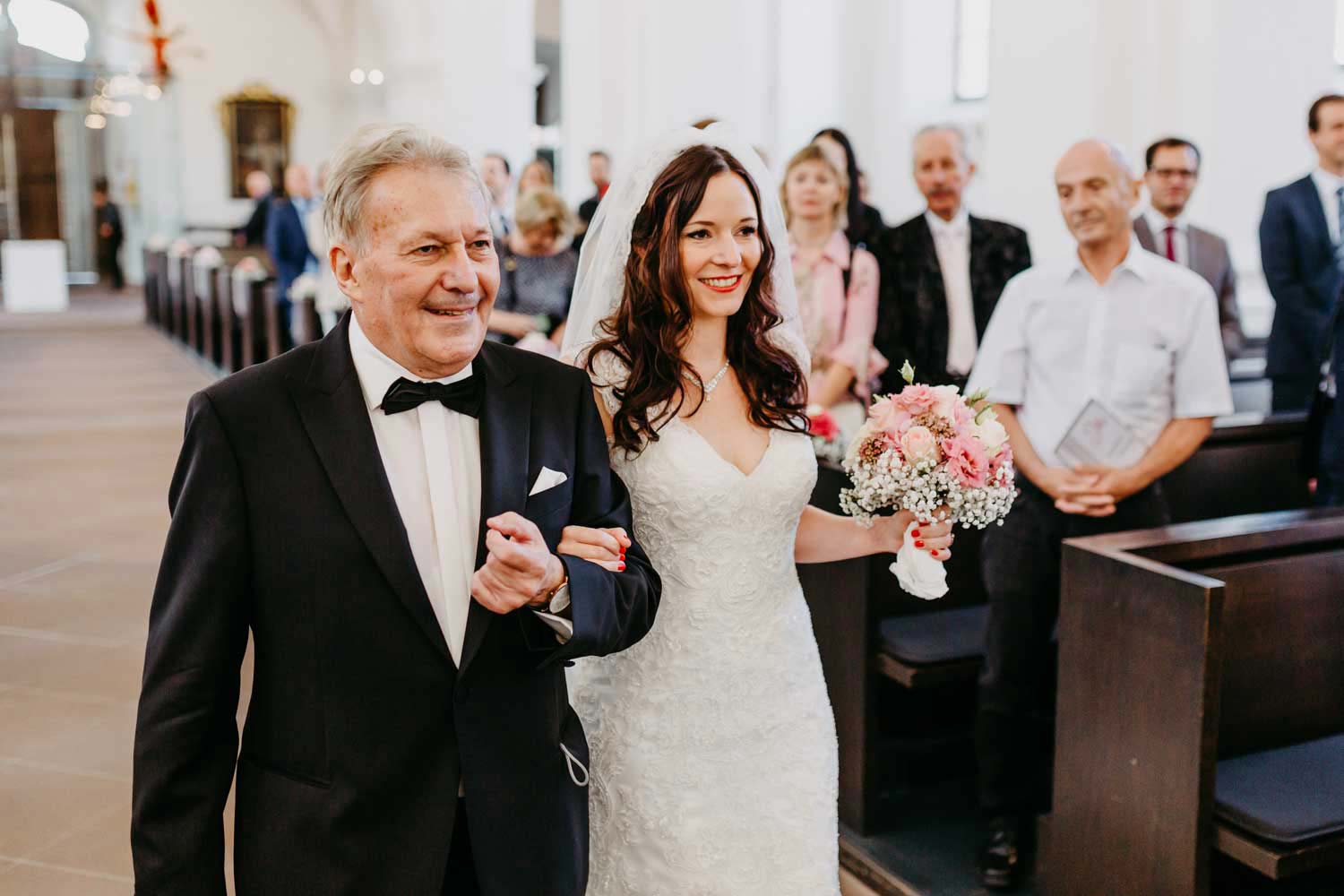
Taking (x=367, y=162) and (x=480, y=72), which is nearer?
(x=367, y=162)

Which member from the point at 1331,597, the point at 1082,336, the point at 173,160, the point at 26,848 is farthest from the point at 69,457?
the point at 173,160

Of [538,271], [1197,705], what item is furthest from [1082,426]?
[538,271]

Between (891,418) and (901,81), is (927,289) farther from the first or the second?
(901,81)

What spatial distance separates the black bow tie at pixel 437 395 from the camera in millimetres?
1705

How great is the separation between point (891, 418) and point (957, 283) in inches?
105

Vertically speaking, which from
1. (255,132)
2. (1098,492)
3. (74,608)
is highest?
(255,132)

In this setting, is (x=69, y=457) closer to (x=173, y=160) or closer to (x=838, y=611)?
(x=838, y=611)

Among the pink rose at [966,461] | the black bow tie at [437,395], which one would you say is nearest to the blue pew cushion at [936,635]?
the pink rose at [966,461]

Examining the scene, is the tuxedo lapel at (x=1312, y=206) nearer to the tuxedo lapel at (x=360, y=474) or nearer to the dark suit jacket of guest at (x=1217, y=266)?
the dark suit jacket of guest at (x=1217, y=266)

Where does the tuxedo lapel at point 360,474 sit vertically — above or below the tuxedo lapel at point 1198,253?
below

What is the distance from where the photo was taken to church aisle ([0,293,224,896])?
11.8 ft

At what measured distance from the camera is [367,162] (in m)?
1.67

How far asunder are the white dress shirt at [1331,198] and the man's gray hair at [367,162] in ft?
15.6

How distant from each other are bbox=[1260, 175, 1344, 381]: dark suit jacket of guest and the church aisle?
4.62 m
